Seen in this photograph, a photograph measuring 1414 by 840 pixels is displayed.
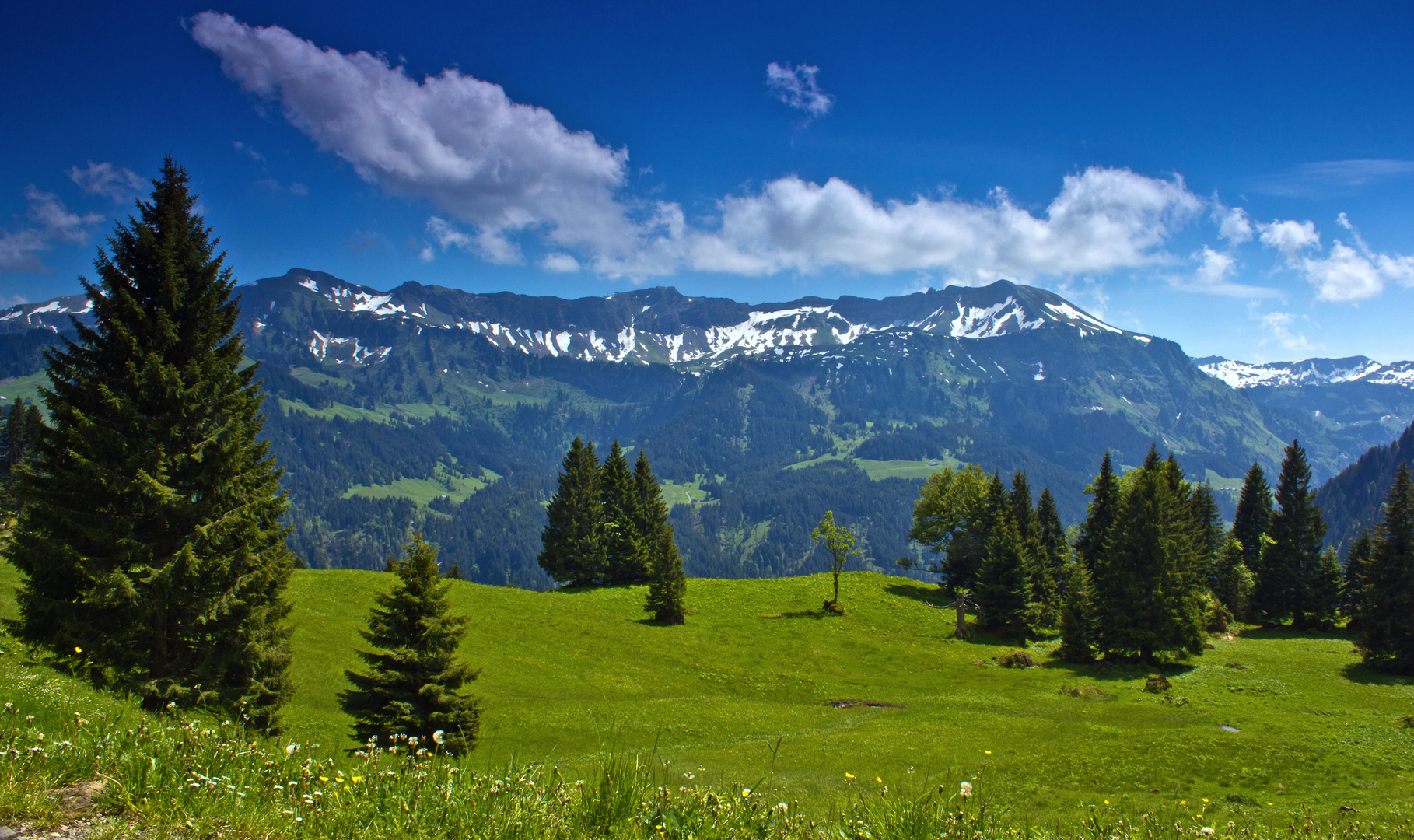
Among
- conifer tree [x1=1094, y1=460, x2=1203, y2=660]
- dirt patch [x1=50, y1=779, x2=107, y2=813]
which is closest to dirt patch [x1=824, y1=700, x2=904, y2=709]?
conifer tree [x1=1094, y1=460, x2=1203, y2=660]

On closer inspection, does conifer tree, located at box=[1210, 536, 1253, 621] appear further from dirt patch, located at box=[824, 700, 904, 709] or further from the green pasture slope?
dirt patch, located at box=[824, 700, 904, 709]

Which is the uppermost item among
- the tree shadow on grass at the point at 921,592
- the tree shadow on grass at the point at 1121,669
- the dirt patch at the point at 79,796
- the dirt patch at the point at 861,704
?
the dirt patch at the point at 79,796

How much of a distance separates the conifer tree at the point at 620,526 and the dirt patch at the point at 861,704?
30.5m

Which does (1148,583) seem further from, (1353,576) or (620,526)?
(620,526)

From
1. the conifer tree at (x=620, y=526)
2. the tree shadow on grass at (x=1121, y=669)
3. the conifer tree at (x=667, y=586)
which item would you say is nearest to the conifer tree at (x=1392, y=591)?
the tree shadow on grass at (x=1121, y=669)

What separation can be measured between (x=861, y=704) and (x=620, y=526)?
113ft

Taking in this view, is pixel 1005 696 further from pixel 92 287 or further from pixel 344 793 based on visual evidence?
pixel 92 287

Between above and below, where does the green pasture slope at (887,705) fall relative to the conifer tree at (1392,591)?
below

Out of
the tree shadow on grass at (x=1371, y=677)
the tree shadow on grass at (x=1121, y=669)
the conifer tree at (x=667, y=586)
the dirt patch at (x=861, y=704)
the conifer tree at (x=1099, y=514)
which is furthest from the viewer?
the conifer tree at (x=1099, y=514)

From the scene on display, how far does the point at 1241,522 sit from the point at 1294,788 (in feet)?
225

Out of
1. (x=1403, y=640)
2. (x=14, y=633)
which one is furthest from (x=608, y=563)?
(x=1403, y=640)

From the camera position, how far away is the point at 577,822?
5.53 meters

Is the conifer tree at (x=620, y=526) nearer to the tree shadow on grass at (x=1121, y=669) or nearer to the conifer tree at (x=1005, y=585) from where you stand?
the conifer tree at (x=1005, y=585)

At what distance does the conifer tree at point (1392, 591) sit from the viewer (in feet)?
143
